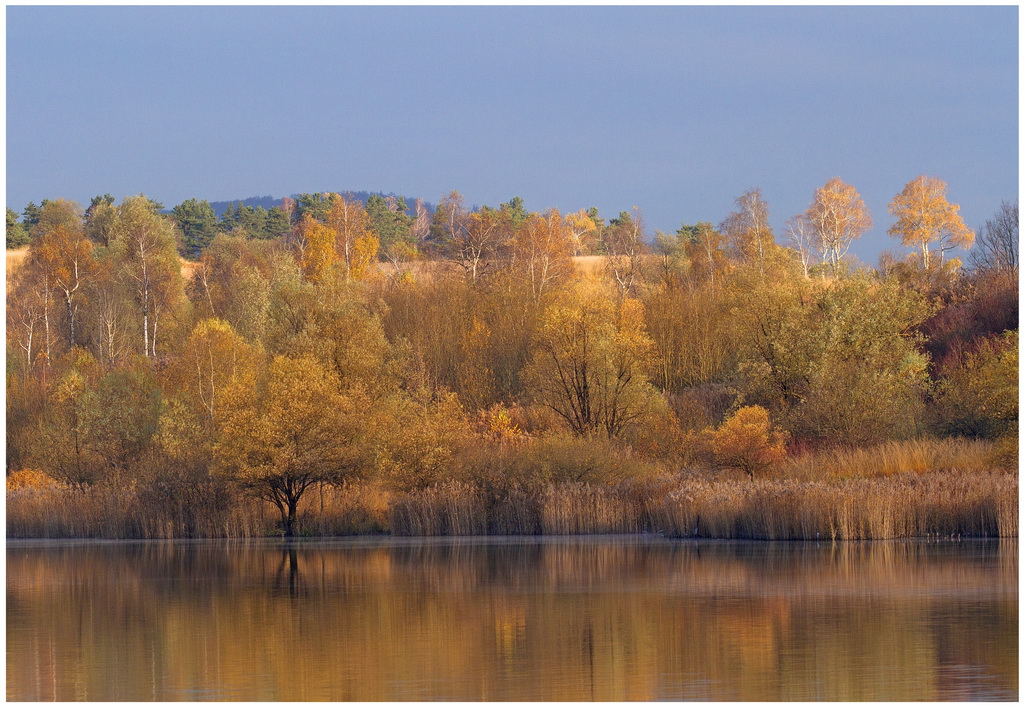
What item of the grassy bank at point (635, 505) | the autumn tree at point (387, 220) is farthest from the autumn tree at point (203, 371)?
the autumn tree at point (387, 220)

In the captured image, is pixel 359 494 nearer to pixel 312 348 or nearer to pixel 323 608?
pixel 312 348

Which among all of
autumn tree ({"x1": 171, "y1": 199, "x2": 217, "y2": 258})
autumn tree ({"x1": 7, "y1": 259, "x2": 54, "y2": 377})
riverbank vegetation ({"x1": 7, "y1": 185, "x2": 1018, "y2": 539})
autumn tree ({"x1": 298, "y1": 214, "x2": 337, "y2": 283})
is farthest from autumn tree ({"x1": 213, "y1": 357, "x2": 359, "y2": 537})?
autumn tree ({"x1": 171, "y1": 199, "x2": 217, "y2": 258})

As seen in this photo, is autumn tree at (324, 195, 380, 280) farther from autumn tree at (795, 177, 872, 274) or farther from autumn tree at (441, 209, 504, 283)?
autumn tree at (795, 177, 872, 274)

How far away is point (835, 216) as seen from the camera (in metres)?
76.8

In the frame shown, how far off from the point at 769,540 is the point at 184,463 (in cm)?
1823

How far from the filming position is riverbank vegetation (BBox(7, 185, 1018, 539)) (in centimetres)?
3575

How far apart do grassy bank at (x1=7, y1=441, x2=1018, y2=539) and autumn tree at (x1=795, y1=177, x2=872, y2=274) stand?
137ft

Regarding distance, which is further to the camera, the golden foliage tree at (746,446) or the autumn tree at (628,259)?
the autumn tree at (628,259)

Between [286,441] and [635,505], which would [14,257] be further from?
[635,505]

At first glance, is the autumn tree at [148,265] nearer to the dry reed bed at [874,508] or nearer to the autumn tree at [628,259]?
the autumn tree at [628,259]

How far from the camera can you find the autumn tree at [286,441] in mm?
38625

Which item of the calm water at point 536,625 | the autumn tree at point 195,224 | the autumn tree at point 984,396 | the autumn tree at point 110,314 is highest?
the autumn tree at point 195,224

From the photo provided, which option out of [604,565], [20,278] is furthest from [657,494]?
[20,278]

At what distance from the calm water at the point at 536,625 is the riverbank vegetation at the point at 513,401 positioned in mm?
5153
